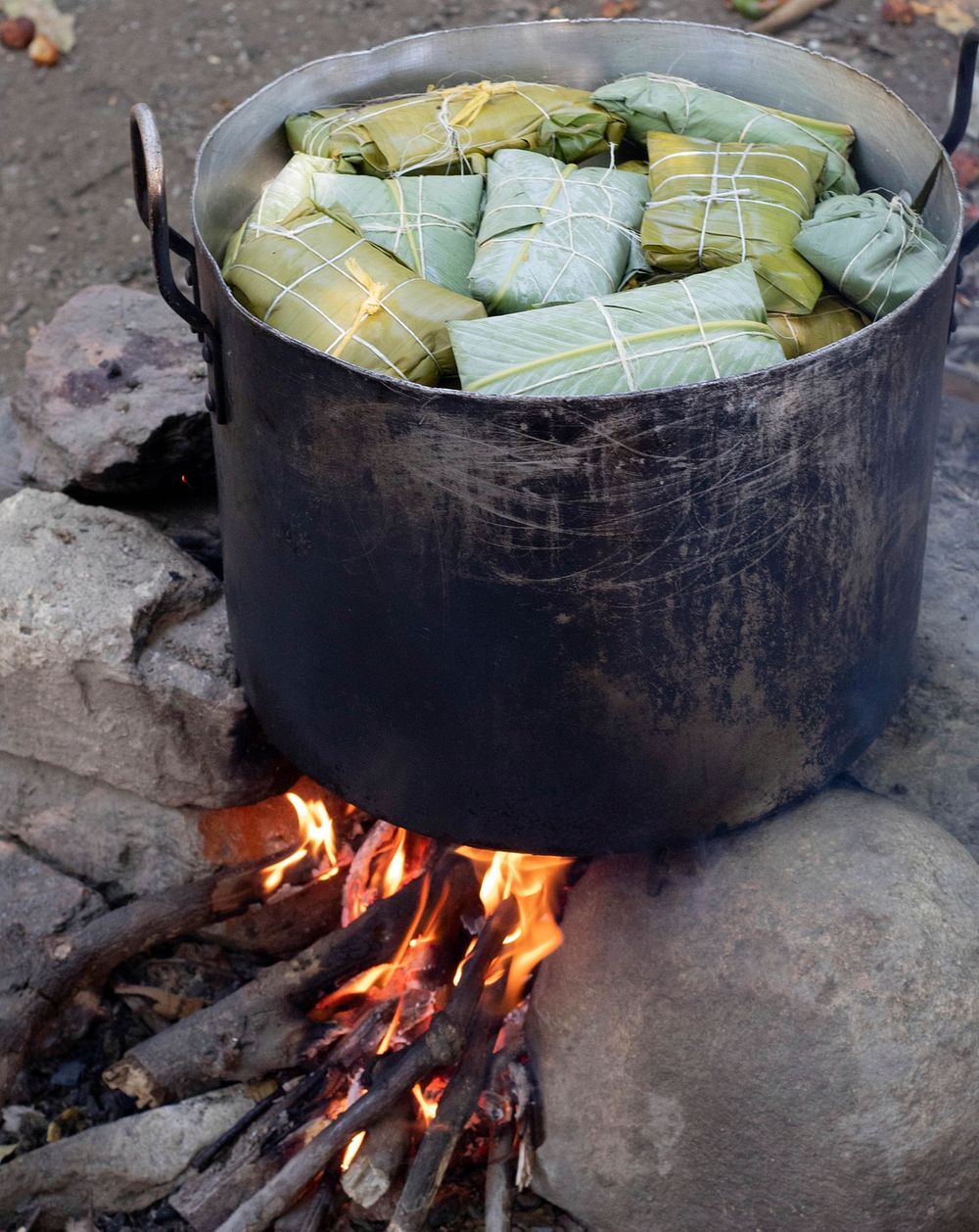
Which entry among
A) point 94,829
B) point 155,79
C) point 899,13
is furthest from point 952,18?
point 94,829

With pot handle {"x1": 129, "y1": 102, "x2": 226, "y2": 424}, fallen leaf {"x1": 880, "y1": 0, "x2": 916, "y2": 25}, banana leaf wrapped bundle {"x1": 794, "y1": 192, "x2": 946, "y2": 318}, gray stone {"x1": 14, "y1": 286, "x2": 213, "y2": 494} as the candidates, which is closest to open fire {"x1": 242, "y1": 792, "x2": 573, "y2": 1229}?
gray stone {"x1": 14, "y1": 286, "x2": 213, "y2": 494}

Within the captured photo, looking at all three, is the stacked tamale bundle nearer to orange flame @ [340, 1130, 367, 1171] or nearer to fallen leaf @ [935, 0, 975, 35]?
orange flame @ [340, 1130, 367, 1171]

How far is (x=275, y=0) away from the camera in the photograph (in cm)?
561

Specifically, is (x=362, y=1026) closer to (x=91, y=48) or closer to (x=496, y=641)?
(x=496, y=641)

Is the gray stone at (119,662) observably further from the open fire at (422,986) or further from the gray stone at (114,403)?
the open fire at (422,986)

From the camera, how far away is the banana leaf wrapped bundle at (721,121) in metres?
2.24

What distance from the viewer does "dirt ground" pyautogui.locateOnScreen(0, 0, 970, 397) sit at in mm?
4898

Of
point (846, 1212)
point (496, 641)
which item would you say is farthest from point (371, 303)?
point (846, 1212)

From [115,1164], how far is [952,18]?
5.31 m

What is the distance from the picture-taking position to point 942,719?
2.56 metres

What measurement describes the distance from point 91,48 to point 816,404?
484 centimetres

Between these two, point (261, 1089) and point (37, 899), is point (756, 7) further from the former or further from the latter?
point (261, 1089)

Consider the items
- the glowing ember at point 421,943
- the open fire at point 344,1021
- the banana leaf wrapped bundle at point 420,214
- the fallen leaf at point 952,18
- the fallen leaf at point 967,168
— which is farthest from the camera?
the fallen leaf at point 952,18

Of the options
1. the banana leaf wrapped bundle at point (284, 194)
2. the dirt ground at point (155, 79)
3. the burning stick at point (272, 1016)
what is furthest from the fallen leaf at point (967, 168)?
the burning stick at point (272, 1016)
